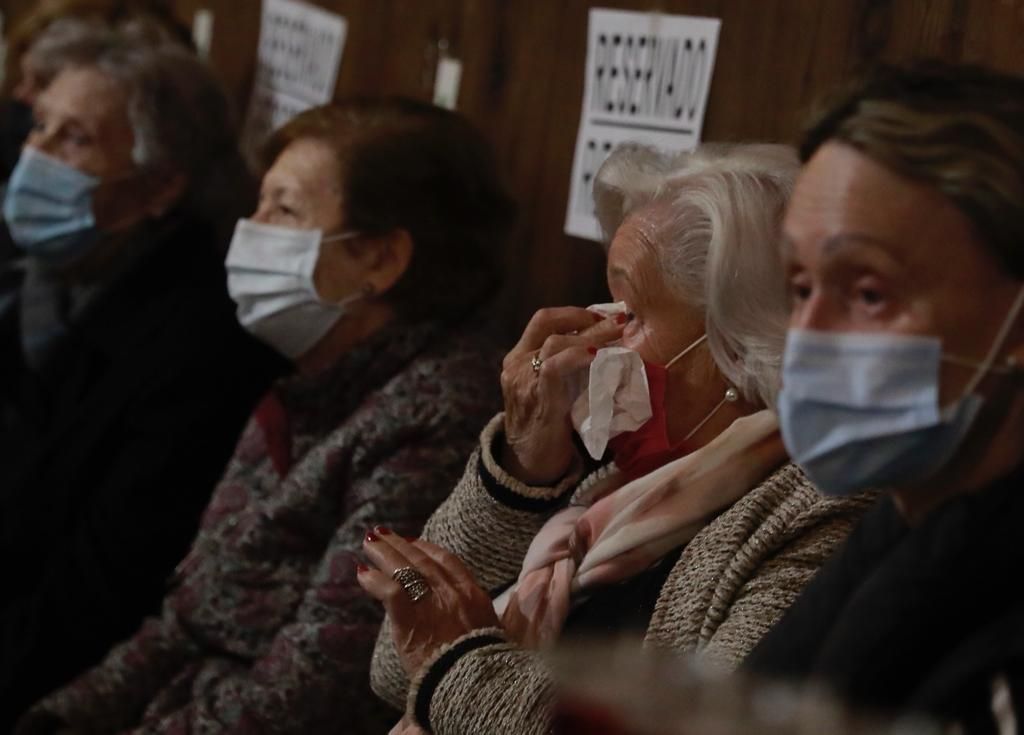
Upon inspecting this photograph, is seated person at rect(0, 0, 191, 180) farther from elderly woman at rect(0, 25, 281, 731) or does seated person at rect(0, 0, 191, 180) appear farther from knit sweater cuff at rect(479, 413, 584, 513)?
knit sweater cuff at rect(479, 413, 584, 513)

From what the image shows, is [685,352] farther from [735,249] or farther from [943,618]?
[943,618]

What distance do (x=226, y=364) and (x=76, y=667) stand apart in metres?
0.62

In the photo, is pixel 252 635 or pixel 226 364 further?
pixel 226 364

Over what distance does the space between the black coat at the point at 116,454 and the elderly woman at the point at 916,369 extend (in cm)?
175

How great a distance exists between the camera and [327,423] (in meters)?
2.61

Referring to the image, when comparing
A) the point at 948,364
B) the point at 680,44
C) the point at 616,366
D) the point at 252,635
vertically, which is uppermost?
the point at 680,44

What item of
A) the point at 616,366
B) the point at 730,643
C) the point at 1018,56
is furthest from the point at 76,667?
the point at 1018,56

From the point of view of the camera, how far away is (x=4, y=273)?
3600 mm

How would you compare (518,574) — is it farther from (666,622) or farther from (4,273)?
(4,273)

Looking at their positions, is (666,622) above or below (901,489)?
below

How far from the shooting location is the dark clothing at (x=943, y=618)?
1181mm

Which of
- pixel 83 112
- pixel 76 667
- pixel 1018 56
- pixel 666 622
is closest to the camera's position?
pixel 666 622

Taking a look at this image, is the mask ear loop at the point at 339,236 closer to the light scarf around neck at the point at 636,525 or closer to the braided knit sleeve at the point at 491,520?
the braided knit sleeve at the point at 491,520

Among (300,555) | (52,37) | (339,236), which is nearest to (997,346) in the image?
(300,555)
